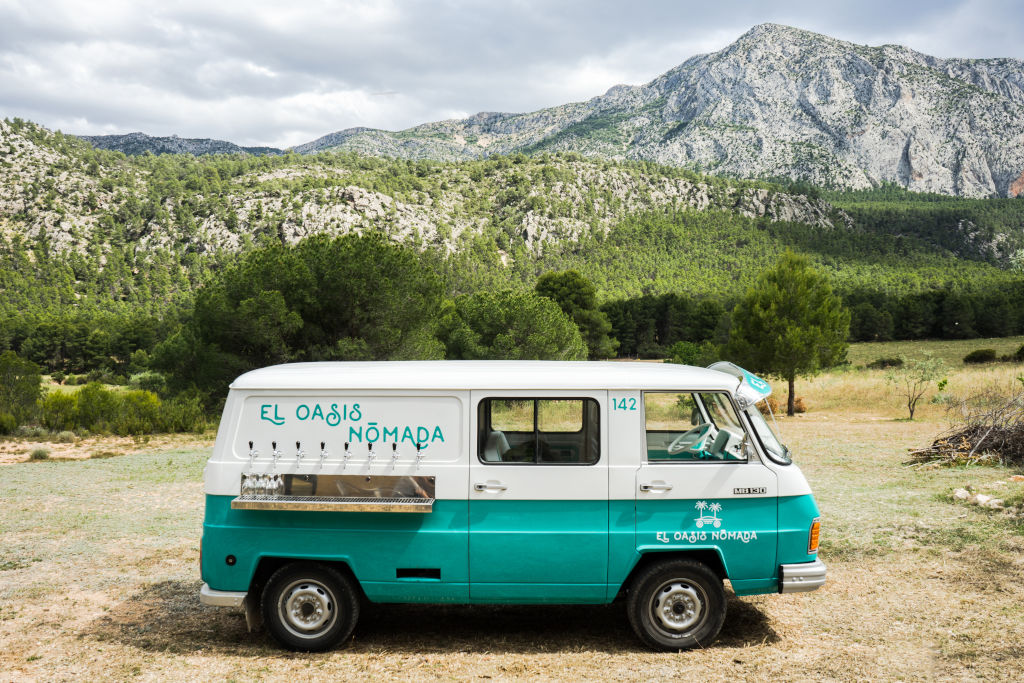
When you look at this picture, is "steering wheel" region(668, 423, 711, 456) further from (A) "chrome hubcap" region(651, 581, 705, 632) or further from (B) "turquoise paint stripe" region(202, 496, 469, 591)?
(B) "turquoise paint stripe" region(202, 496, 469, 591)

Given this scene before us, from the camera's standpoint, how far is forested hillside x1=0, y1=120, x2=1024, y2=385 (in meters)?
76.4

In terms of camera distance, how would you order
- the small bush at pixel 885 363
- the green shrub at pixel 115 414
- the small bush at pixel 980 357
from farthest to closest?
1. the small bush at pixel 885 363
2. the small bush at pixel 980 357
3. the green shrub at pixel 115 414

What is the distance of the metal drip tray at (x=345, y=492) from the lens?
5410 mm

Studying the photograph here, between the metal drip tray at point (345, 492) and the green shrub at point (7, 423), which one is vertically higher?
the metal drip tray at point (345, 492)

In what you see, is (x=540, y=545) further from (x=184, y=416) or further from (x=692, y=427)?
(x=184, y=416)

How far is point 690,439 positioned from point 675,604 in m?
1.46

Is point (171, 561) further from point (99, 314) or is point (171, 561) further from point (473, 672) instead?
point (99, 314)

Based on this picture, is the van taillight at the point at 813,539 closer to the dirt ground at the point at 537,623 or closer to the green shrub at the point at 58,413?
the dirt ground at the point at 537,623

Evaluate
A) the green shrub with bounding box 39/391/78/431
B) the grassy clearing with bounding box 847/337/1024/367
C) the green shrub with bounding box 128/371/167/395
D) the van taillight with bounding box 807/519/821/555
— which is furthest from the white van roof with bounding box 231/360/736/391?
the grassy clearing with bounding box 847/337/1024/367

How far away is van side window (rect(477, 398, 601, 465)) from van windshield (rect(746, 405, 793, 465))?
133 centimetres

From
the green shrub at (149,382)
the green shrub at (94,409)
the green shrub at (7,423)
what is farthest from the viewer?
the green shrub at (149,382)

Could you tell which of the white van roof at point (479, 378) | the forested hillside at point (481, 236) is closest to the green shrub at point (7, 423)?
the white van roof at point (479, 378)

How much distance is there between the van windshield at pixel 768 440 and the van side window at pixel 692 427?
0.13 m

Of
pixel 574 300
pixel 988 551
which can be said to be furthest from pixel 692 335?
pixel 988 551
